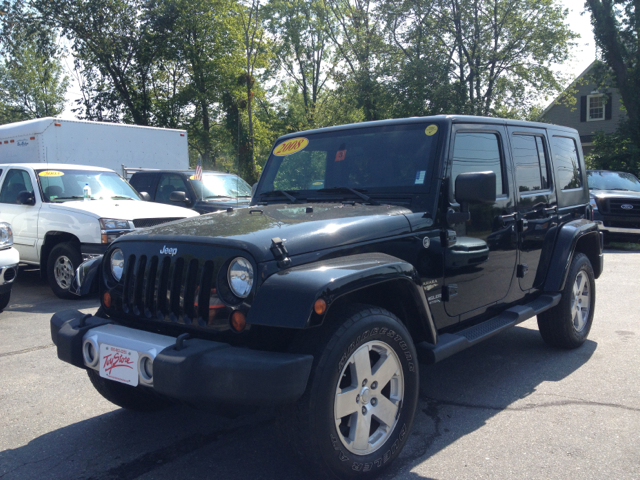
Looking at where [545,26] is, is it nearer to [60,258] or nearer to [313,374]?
[60,258]

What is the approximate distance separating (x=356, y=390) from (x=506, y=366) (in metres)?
2.36

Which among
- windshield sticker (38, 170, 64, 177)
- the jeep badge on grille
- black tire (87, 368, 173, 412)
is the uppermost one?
windshield sticker (38, 170, 64, 177)

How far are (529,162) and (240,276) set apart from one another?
2924 mm

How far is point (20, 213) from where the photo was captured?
8180 mm

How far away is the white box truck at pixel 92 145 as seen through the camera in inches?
449

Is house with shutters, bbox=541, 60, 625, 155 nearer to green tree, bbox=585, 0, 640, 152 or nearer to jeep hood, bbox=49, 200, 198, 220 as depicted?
green tree, bbox=585, 0, 640, 152

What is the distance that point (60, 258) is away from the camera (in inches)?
299

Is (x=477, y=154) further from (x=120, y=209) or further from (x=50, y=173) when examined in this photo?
(x=50, y=173)

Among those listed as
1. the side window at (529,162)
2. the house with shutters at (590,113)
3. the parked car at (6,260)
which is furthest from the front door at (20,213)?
the house with shutters at (590,113)

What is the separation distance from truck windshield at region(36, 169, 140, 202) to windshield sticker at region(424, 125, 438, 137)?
6107 mm

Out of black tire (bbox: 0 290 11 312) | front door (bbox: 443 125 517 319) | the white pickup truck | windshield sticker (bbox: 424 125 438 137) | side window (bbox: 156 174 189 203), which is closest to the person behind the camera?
front door (bbox: 443 125 517 319)

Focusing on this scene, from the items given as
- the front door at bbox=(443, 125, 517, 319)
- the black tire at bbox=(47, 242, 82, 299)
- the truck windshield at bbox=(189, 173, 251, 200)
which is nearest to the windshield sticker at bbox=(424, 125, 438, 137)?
the front door at bbox=(443, 125, 517, 319)

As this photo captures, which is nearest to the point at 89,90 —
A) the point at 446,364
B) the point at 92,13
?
the point at 92,13

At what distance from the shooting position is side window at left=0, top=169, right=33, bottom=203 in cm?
835
